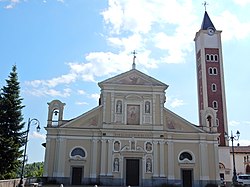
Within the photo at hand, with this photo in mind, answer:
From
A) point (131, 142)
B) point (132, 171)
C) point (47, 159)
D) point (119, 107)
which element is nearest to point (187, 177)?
point (132, 171)

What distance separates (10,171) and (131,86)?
14.0 meters

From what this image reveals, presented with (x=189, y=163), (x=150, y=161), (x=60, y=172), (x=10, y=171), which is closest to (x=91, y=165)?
(x=60, y=172)

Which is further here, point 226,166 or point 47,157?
point 226,166

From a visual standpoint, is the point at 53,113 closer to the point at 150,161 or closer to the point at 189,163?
the point at 150,161

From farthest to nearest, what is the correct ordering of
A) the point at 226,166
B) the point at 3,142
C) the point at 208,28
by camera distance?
the point at 208,28, the point at 226,166, the point at 3,142

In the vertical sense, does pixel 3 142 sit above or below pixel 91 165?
above

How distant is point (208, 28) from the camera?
43.2 metres

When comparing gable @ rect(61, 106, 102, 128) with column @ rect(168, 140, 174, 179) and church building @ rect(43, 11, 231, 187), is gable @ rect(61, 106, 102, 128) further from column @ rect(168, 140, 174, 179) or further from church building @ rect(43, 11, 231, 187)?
column @ rect(168, 140, 174, 179)

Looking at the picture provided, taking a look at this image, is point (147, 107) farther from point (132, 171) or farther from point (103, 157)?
point (103, 157)

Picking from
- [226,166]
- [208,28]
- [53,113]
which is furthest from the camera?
[208,28]

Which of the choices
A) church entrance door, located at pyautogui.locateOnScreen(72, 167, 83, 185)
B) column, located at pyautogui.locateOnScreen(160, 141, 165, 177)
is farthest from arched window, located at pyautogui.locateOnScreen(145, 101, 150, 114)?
church entrance door, located at pyautogui.locateOnScreen(72, 167, 83, 185)

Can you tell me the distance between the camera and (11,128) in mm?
29484

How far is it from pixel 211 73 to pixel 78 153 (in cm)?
2194

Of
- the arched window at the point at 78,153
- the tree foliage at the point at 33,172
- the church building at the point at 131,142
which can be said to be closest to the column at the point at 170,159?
the church building at the point at 131,142
